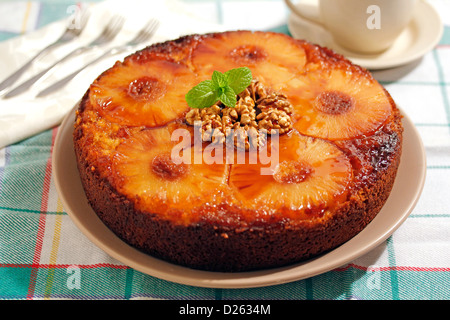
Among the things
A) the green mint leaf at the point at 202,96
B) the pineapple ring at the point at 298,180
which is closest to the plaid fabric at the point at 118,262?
the pineapple ring at the point at 298,180

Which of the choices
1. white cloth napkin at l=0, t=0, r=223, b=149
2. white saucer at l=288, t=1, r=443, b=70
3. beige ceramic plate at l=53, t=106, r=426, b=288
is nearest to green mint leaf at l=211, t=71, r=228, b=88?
beige ceramic plate at l=53, t=106, r=426, b=288

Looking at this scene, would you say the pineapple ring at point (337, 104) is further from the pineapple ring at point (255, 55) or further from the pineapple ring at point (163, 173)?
the pineapple ring at point (163, 173)

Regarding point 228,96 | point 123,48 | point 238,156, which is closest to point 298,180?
point 238,156

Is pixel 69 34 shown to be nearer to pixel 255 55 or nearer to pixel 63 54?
pixel 63 54


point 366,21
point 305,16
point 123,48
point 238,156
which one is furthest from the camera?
point 305,16
